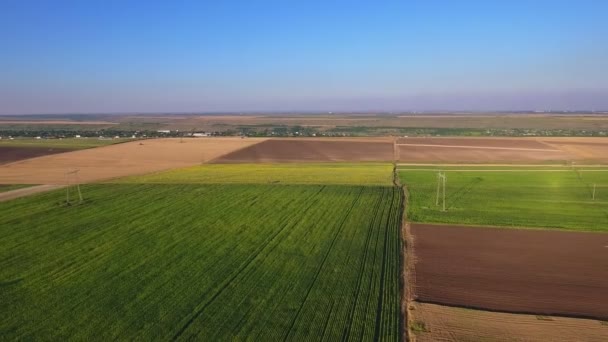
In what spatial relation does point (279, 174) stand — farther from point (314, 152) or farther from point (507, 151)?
point (507, 151)

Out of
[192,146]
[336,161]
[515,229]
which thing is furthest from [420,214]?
[192,146]

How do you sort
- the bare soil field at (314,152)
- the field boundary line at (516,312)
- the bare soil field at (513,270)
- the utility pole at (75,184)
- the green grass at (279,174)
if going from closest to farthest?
the field boundary line at (516,312), the bare soil field at (513,270), the utility pole at (75,184), the green grass at (279,174), the bare soil field at (314,152)

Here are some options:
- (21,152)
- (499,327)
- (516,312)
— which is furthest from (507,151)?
(21,152)

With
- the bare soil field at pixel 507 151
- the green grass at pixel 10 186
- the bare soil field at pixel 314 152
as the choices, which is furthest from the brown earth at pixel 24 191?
the bare soil field at pixel 507 151

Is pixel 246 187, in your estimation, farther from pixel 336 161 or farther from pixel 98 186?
pixel 336 161

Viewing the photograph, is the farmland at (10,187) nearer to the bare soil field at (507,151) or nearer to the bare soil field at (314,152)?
the bare soil field at (314,152)

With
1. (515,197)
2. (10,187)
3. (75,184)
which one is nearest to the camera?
(515,197)
